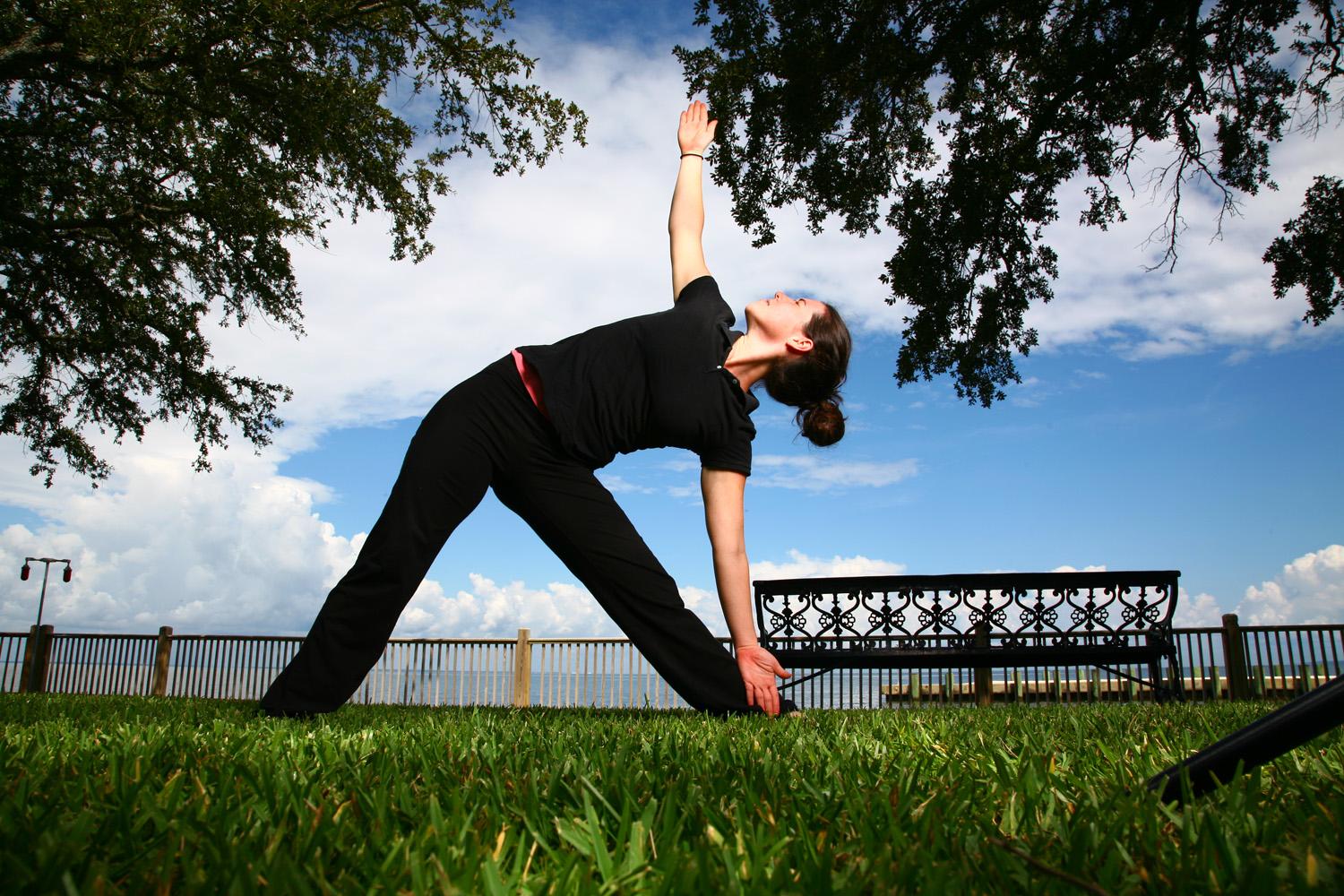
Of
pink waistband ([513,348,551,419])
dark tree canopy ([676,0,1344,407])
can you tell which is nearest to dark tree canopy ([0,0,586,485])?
dark tree canopy ([676,0,1344,407])

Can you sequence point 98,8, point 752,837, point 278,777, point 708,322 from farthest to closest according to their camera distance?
point 98,8
point 708,322
point 278,777
point 752,837

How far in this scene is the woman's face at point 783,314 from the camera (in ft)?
11.8

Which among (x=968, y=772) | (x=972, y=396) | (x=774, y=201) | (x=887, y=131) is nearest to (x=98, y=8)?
(x=774, y=201)

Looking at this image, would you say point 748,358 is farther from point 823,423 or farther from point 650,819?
point 650,819

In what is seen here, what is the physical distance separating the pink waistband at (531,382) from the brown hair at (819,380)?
958 millimetres

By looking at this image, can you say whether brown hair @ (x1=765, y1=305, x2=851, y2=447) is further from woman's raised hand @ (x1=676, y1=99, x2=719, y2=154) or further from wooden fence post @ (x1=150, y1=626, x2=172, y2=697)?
wooden fence post @ (x1=150, y1=626, x2=172, y2=697)

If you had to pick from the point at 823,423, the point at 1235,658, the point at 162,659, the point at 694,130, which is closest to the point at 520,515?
the point at 823,423

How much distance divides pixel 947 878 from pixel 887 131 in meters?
13.8

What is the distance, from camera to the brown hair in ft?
11.8

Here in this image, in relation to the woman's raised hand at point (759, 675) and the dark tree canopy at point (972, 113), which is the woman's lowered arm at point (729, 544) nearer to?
the woman's raised hand at point (759, 675)

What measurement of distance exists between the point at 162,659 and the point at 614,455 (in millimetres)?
17611

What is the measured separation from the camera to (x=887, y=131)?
44.0 ft

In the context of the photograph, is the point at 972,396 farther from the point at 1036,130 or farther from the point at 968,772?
the point at 968,772

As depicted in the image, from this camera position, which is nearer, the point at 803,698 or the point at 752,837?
the point at 752,837
